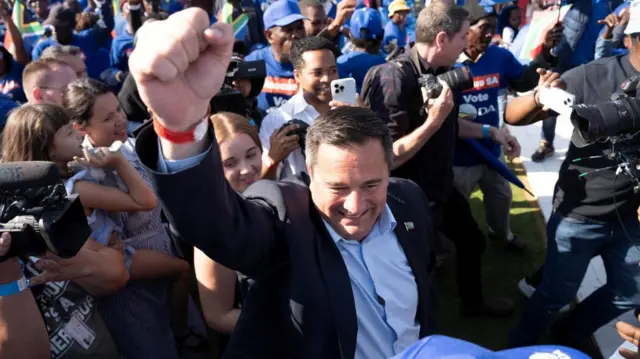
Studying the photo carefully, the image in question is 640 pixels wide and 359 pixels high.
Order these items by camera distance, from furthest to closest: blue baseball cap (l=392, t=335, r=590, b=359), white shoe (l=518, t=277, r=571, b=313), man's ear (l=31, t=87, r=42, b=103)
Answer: white shoe (l=518, t=277, r=571, b=313) → man's ear (l=31, t=87, r=42, b=103) → blue baseball cap (l=392, t=335, r=590, b=359)

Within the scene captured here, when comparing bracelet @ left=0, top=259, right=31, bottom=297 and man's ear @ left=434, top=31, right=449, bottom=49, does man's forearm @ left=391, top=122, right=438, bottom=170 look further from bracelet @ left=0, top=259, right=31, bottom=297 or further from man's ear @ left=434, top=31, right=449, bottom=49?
bracelet @ left=0, top=259, right=31, bottom=297

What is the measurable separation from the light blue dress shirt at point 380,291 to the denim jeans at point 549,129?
4.80 metres

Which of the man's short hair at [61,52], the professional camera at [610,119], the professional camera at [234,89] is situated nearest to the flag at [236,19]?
the man's short hair at [61,52]

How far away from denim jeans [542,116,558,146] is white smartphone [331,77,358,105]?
3.79 meters

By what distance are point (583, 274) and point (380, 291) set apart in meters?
1.65

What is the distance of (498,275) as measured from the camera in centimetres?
427

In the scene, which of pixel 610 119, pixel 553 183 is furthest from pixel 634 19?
pixel 553 183

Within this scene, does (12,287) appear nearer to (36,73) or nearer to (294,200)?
(294,200)

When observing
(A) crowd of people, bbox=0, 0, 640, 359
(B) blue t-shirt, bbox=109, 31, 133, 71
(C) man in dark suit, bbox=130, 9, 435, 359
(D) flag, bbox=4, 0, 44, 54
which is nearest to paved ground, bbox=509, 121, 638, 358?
(A) crowd of people, bbox=0, 0, 640, 359

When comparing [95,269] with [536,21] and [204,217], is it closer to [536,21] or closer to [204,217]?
[204,217]

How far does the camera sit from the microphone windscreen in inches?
64.7

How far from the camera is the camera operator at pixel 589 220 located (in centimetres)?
265

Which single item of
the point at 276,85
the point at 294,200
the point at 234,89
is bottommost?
the point at 276,85

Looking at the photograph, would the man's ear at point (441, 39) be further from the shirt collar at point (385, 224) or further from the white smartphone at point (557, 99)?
the shirt collar at point (385, 224)
